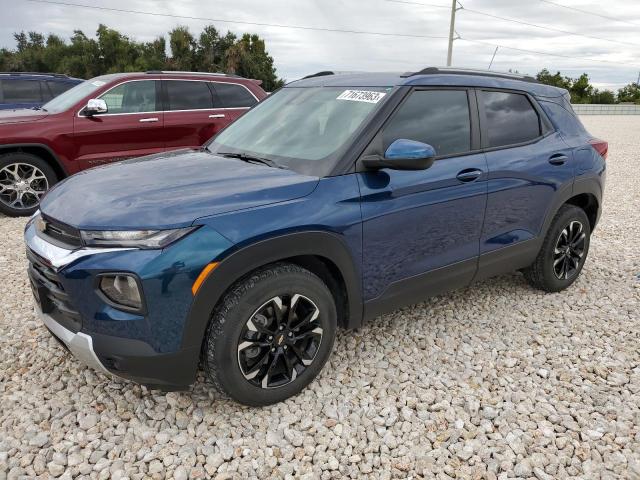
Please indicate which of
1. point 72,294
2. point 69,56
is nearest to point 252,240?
point 72,294

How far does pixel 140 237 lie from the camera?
217 centimetres

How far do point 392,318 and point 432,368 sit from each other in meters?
0.67

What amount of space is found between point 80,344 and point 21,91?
9.40 metres

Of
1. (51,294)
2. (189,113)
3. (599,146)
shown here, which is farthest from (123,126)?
(599,146)

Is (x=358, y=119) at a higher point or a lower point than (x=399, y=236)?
higher

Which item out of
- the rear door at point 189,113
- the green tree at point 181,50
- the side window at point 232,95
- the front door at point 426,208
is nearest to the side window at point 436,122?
the front door at point 426,208

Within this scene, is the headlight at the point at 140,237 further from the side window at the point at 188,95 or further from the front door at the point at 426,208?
the side window at the point at 188,95

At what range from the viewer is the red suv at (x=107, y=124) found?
19.9 feet

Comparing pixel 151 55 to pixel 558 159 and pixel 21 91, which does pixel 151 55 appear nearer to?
pixel 21 91

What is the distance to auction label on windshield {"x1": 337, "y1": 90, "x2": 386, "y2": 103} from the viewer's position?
298 centimetres

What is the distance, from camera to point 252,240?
7.61 feet

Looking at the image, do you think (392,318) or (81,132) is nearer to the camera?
(392,318)

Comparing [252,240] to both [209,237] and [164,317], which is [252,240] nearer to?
[209,237]

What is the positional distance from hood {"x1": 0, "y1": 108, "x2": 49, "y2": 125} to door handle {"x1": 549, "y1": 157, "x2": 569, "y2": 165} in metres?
5.82
